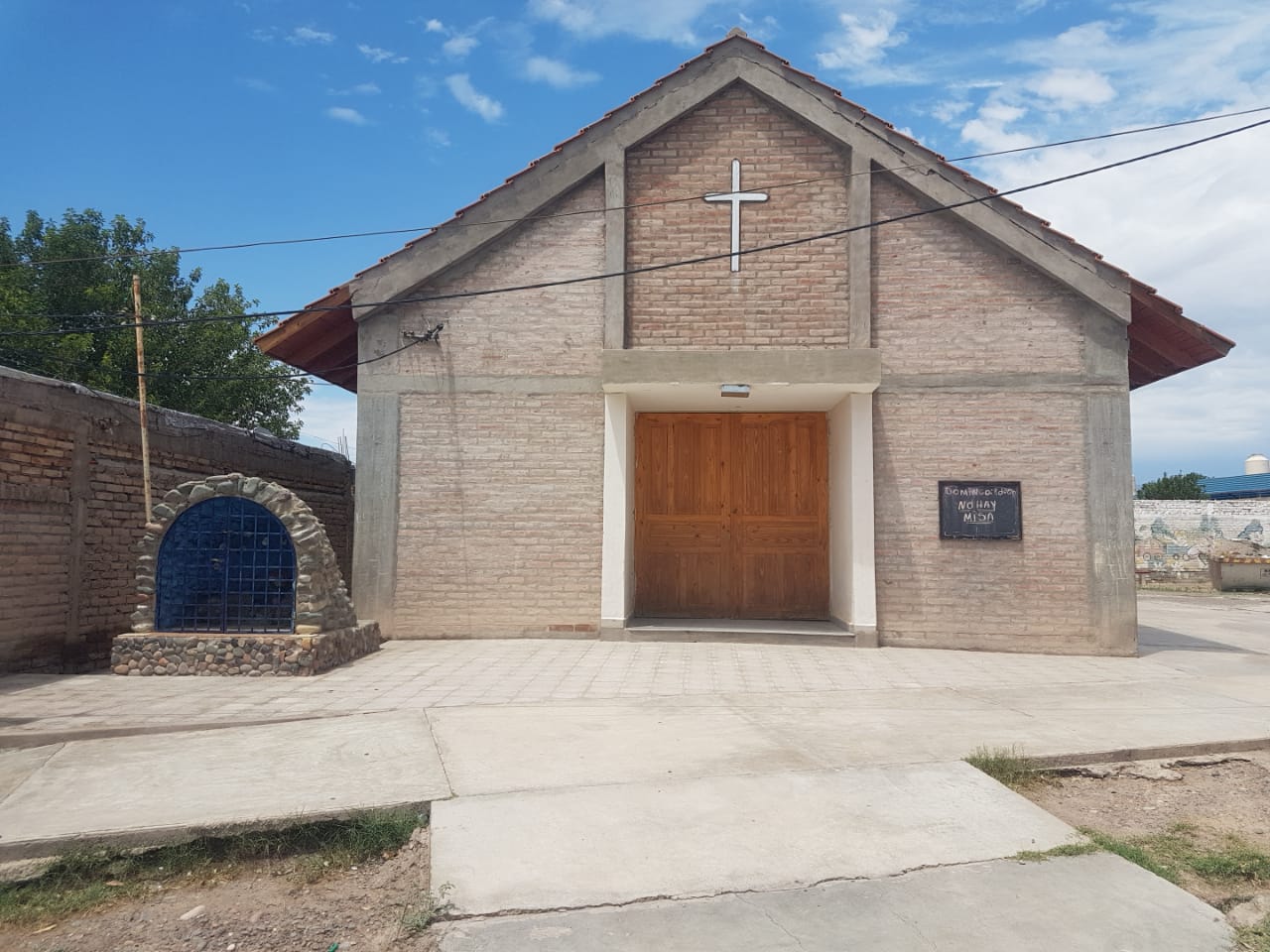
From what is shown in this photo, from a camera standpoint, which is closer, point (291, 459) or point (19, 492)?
point (19, 492)

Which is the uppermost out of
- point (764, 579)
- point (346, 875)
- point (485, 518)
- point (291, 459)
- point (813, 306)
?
point (813, 306)

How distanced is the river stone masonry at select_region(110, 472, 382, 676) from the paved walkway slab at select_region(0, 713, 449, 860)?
2.20 m

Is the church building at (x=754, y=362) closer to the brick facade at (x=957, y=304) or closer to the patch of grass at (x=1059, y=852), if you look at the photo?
the brick facade at (x=957, y=304)

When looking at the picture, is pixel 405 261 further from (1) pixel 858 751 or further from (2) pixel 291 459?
(1) pixel 858 751

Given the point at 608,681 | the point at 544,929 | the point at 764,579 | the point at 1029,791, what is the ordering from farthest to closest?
the point at 764,579 → the point at 608,681 → the point at 1029,791 → the point at 544,929

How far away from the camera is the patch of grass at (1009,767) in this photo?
16.1 feet

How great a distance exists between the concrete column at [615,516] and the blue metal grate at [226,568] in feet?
11.6

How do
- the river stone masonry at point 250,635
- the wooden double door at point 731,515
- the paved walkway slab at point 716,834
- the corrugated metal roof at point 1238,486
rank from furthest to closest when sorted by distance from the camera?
the corrugated metal roof at point 1238,486 < the wooden double door at point 731,515 < the river stone masonry at point 250,635 < the paved walkway slab at point 716,834

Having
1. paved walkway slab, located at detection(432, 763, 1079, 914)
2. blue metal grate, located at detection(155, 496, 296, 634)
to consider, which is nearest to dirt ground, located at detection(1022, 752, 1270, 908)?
paved walkway slab, located at detection(432, 763, 1079, 914)

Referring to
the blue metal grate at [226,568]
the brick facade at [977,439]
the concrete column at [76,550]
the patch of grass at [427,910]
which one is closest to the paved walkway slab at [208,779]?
the patch of grass at [427,910]

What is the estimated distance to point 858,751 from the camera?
5.27 meters

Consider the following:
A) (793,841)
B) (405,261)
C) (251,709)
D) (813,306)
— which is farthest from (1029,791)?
(405,261)

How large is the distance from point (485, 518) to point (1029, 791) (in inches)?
272

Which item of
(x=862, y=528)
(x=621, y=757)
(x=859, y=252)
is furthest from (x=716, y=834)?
(x=859, y=252)
